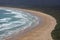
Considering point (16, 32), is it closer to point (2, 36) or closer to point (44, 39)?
point (2, 36)

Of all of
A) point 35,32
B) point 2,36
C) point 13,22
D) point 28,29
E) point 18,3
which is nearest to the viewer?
point 2,36

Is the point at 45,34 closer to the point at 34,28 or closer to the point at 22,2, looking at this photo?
the point at 34,28

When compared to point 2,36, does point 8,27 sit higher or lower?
higher

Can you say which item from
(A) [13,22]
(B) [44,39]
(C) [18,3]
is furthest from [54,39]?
(C) [18,3]

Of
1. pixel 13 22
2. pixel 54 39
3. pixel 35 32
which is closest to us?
pixel 54 39

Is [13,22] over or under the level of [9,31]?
over

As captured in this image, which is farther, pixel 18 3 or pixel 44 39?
pixel 18 3

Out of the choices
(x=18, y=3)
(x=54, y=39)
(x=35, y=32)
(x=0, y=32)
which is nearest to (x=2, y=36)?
(x=0, y=32)

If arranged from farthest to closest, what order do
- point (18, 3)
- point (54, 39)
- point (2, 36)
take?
point (18, 3) < point (2, 36) < point (54, 39)

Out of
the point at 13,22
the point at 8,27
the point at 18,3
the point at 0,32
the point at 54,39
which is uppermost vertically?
the point at 18,3
